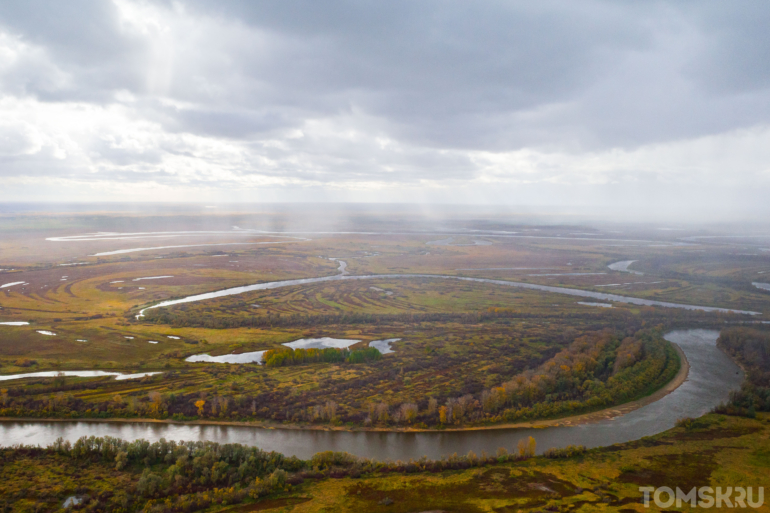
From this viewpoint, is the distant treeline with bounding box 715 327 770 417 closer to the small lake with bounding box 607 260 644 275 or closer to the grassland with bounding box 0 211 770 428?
the grassland with bounding box 0 211 770 428

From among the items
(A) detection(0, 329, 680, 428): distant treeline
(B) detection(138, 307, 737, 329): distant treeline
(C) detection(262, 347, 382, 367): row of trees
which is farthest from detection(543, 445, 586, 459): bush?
(B) detection(138, 307, 737, 329): distant treeline

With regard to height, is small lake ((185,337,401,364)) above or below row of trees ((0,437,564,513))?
above

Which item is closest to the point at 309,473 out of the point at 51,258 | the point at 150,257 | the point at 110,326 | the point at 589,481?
the point at 589,481

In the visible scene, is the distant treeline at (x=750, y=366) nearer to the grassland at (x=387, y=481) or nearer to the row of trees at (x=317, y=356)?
the grassland at (x=387, y=481)

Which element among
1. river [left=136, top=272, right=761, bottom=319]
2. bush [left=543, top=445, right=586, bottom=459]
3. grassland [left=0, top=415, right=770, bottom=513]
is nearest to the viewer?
grassland [left=0, top=415, right=770, bottom=513]

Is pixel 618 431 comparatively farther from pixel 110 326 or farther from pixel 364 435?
pixel 110 326

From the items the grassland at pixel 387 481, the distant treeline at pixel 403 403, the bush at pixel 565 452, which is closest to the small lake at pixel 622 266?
the distant treeline at pixel 403 403

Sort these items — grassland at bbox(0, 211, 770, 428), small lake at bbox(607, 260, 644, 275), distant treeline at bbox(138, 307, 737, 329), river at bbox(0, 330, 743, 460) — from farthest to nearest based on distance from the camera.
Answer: small lake at bbox(607, 260, 644, 275) < distant treeline at bbox(138, 307, 737, 329) < grassland at bbox(0, 211, 770, 428) < river at bbox(0, 330, 743, 460)

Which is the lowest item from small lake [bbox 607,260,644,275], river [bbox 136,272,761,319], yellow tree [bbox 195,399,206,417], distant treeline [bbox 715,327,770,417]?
yellow tree [bbox 195,399,206,417]

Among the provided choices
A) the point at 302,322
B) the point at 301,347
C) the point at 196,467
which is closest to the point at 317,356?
the point at 301,347

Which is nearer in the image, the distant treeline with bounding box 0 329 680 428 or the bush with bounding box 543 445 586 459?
the bush with bounding box 543 445 586 459
